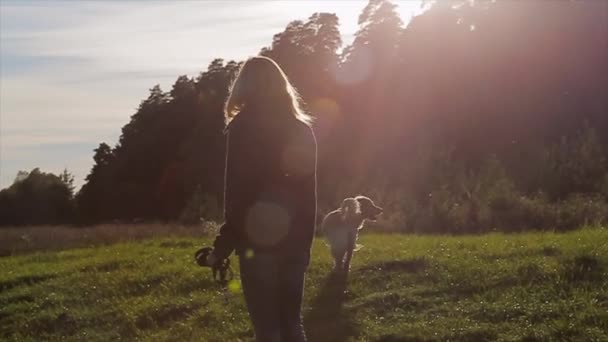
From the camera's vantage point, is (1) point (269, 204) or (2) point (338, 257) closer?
(1) point (269, 204)

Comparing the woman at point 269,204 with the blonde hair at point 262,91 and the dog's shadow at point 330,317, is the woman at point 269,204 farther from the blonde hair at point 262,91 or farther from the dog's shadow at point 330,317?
the dog's shadow at point 330,317

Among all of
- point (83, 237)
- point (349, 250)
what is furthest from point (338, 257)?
point (83, 237)

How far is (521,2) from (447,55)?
4.75m

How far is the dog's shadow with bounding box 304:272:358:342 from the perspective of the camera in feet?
30.7

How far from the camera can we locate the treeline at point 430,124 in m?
21.2

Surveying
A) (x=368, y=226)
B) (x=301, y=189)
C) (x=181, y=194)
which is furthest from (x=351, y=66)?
(x=301, y=189)

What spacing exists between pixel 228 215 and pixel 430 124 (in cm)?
3868

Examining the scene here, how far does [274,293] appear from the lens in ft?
18.7

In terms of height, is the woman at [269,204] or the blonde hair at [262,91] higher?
the blonde hair at [262,91]

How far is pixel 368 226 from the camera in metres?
21.8

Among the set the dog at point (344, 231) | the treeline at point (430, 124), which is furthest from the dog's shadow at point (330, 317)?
the treeline at point (430, 124)

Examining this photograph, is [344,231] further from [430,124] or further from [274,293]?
[430,124]

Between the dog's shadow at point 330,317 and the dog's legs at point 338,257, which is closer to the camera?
the dog's shadow at point 330,317

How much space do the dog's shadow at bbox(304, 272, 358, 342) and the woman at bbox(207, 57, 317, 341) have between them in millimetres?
3549
